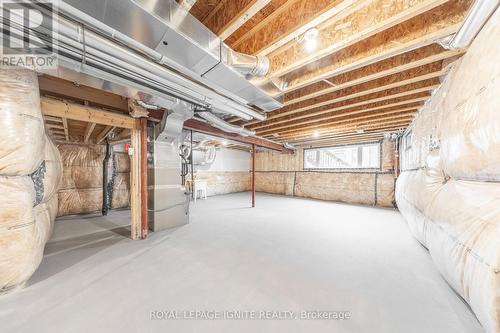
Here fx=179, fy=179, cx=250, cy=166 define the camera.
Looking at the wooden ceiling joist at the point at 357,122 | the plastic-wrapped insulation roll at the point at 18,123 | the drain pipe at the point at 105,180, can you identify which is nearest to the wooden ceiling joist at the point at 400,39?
the wooden ceiling joist at the point at 357,122

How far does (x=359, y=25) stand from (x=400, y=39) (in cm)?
47

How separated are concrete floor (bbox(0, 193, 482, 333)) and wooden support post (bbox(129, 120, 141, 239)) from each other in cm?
21

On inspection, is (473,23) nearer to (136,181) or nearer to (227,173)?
(136,181)

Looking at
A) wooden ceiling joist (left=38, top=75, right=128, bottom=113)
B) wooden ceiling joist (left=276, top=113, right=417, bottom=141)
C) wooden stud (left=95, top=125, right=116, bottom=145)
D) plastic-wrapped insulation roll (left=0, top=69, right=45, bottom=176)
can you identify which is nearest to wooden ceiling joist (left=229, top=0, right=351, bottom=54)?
plastic-wrapped insulation roll (left=0, top=69, right=45, bottom=176)

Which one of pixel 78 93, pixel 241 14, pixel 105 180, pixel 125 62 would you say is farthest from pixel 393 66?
pixel 105 180

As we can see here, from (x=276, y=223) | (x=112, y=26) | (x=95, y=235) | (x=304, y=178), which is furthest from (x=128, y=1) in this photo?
(x=304, y=178)

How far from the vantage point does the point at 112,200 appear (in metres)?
4.75

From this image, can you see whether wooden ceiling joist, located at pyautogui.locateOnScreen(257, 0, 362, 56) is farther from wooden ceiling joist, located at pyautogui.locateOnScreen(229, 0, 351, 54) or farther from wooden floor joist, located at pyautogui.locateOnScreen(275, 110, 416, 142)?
wooden floor joist, located at pyautogui.locateOnScreen(275, 110, 416, 142)

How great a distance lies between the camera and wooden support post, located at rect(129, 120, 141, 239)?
2.72m

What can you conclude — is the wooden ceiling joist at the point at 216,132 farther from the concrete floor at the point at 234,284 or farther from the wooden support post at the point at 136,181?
the concrete floor at the point at 234,284

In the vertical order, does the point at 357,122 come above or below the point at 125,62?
above

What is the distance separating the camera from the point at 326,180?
265 inches

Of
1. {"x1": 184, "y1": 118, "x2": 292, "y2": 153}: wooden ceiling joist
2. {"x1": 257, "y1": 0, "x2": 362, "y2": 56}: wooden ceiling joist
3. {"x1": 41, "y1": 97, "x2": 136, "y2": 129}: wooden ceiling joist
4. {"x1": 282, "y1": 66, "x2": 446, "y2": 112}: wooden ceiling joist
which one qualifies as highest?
{"x1": 257, "y1": 0, "x2": 362, "y2": 56}: wooden ceiling joist

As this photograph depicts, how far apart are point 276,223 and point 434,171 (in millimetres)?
2490
